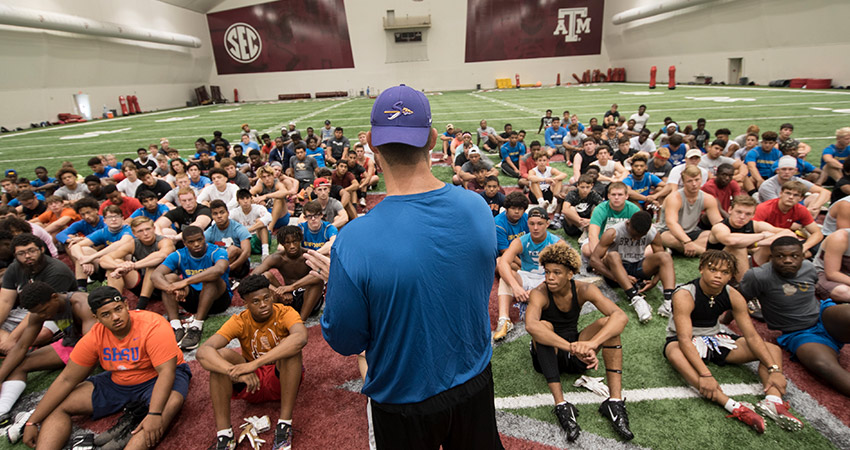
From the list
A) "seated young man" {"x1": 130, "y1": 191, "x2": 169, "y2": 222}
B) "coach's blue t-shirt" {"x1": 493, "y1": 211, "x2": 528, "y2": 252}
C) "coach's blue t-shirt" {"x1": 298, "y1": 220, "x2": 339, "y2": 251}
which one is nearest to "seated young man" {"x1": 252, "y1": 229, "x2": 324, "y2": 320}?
"coach's blue t-shirt" {"x1": 298, "y1": 220, "x2": 339, "y2": 251}

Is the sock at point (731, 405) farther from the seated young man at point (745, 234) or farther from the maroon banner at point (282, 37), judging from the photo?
the maroon banner at point (282, 37)

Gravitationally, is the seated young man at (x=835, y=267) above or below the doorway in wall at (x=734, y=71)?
below

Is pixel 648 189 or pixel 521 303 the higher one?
pixel 648 189

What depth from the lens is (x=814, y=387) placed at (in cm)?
336

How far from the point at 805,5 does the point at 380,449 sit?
107ft

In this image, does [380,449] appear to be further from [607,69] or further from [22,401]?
[607,69]

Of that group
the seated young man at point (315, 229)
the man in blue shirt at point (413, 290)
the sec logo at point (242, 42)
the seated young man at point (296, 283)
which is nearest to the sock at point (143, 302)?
the seated young man at point (296, 283)

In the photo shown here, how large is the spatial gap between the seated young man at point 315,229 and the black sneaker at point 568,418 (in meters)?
3.66

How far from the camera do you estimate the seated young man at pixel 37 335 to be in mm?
3781

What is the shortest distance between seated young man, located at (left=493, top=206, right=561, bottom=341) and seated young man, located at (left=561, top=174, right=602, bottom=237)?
195 cm

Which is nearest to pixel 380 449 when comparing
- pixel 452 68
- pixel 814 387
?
pixel 814 387

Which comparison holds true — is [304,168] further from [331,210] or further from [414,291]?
[414,291]

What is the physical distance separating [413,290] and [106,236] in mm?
6581

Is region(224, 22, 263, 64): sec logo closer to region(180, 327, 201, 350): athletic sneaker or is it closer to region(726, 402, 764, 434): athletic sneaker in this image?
region(180, 327, 201, 350): athletic sneaker
